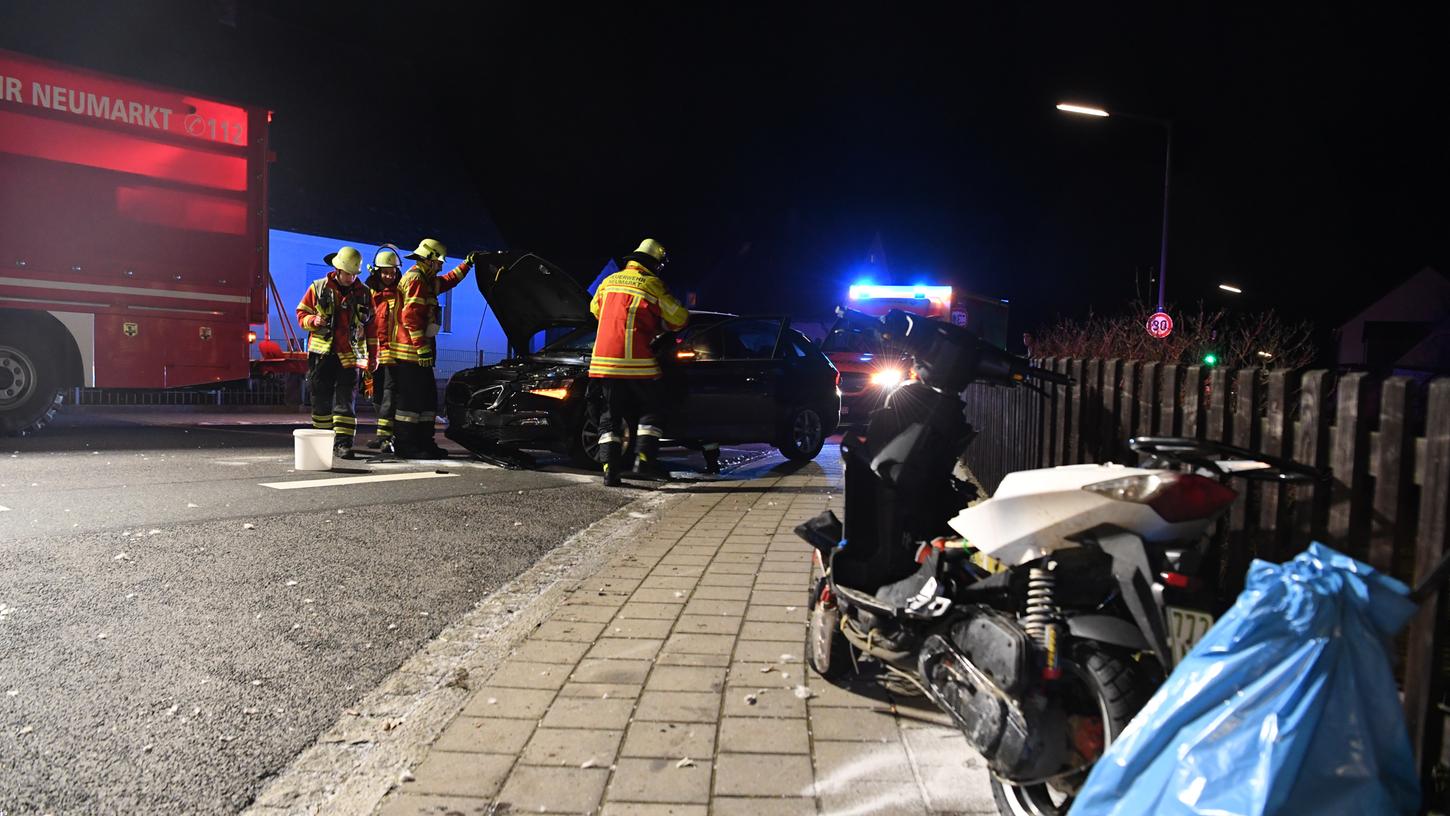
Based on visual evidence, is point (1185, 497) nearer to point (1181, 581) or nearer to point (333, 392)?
point (1181, 581)

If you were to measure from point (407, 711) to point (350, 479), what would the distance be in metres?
5.69

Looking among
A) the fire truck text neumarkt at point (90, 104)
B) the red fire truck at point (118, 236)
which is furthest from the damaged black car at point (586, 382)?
the fire truck text neumarkt at point (90, 104)

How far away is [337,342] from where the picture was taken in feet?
35.0

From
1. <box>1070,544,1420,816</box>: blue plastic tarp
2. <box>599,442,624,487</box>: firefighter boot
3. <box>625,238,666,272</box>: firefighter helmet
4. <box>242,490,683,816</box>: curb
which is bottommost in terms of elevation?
<box>242,490,683,816</box>: curb

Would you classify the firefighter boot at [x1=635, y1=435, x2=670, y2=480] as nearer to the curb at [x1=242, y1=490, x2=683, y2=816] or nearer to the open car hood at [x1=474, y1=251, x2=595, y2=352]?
the open car hood at [x1=474, y1=251, x2=595, y2=352]

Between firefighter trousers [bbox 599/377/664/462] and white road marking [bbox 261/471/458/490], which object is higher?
firefighter trousers [bbox 599/377/664/462]

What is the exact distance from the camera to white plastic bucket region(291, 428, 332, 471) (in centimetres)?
889

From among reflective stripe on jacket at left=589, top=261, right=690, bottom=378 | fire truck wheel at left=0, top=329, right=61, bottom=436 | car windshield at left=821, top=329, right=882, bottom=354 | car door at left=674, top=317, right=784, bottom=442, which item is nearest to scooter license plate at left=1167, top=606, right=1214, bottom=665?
Answer: car windshield at left=821, top=329, right=882, bottom=354

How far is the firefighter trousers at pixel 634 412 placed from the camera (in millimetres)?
8773

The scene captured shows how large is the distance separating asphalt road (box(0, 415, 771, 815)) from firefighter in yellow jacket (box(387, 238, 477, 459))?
161cm

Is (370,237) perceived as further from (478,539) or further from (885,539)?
(885,539)

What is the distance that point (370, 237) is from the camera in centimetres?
2698

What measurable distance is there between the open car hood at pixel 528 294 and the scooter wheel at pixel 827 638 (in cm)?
669

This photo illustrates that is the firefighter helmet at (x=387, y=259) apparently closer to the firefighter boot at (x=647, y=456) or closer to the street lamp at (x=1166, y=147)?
the firefighter boot at (x=647, y=456)
